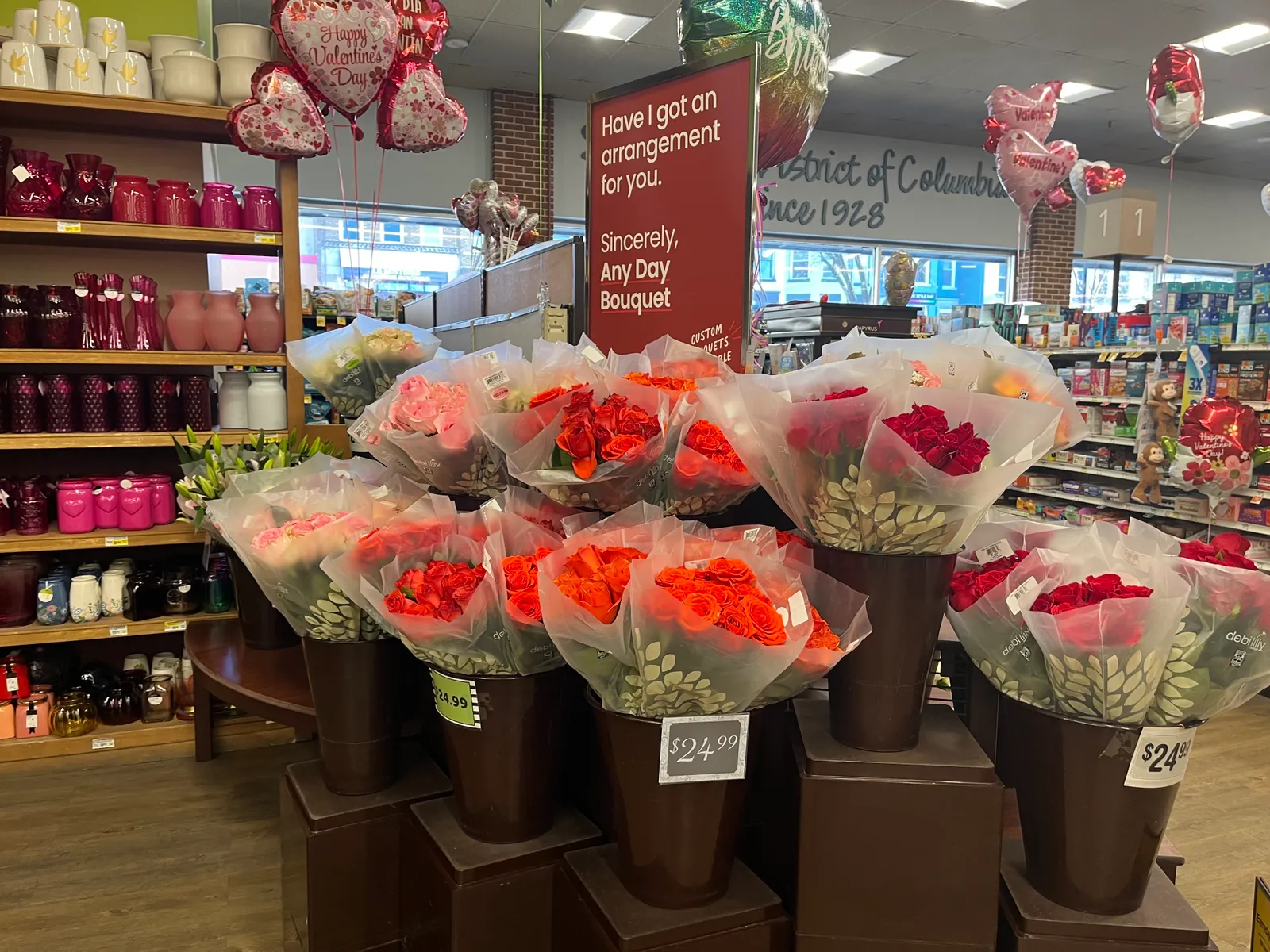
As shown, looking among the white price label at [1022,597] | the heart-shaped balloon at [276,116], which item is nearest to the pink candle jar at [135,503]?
the heart-shaped balloon at [276,116]

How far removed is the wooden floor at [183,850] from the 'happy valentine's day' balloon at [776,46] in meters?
1.88

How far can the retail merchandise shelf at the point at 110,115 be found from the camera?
314 cm

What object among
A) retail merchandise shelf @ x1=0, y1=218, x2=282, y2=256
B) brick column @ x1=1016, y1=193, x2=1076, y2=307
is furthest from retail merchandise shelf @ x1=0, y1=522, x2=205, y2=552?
brick column @ x1=1016, y1=193, x2=1076, y2=307

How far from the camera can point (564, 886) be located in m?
1.25

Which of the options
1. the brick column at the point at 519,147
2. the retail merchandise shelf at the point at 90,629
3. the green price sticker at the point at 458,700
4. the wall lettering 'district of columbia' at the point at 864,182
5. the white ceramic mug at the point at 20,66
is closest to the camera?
the green price sticker at the point at 458,700

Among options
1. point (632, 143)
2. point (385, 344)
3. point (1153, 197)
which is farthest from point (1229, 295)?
point (385, 344)

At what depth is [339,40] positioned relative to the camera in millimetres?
2803

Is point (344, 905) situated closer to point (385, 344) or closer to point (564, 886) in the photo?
point (564, 886)

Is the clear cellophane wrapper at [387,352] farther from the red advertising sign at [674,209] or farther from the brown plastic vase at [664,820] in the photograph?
the brown plastic vase at [664,820]

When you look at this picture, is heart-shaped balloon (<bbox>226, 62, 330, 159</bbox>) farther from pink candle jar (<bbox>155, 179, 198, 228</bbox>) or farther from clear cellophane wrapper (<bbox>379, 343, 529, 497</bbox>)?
clear cellophane wrapper (<bbox>379, 343, 529, 497</bbox>)

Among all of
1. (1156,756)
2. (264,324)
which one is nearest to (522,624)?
(1156,756)

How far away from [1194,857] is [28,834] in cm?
331

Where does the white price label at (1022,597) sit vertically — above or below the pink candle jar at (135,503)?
above

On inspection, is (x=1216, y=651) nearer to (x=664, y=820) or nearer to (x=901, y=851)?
(x=901, y=851)
